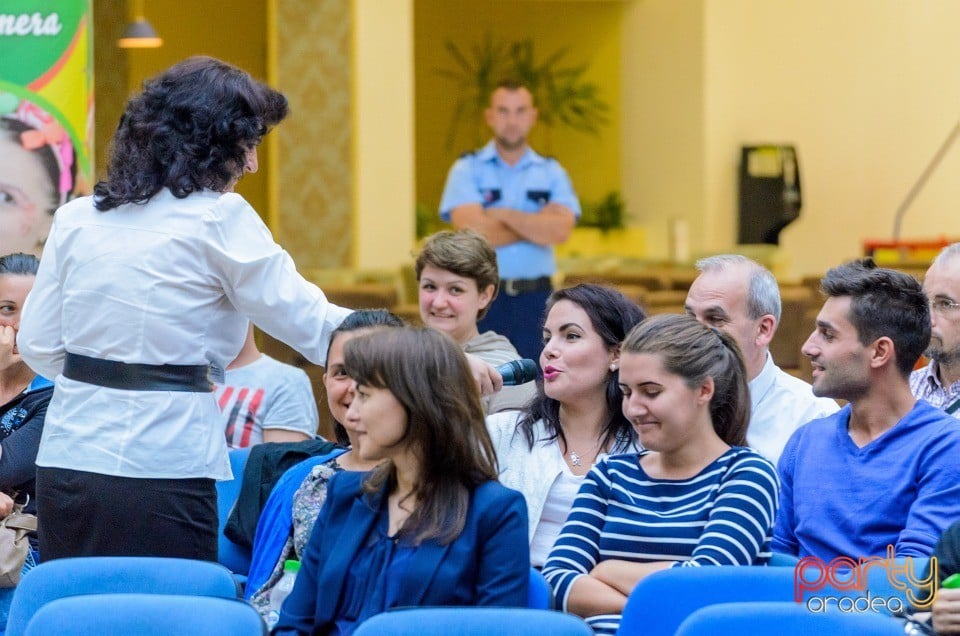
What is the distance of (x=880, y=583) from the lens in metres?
2.58

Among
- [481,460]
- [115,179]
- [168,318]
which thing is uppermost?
[115,179]

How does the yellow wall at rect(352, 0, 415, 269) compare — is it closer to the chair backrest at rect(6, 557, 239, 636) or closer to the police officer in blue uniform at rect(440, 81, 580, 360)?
the police officer in blue uniform at rect(440, 81, 580, 360)

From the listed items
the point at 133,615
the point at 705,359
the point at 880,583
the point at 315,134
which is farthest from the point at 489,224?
the point at 133,615

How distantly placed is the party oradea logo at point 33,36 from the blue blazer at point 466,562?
8.83 ft

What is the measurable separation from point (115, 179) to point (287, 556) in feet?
2.82

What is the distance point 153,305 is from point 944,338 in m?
2.01

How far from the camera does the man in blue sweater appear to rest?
9.34 ft

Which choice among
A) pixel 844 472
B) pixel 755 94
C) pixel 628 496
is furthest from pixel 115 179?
pixel 755 94

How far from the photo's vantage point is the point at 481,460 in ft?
7.89

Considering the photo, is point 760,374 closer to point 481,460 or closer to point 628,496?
point 628,496

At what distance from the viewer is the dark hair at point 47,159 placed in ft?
14.8

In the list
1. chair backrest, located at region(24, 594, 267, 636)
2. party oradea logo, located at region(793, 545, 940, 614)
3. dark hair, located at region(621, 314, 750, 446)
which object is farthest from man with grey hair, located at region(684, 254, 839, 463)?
chair backrest, located at region(24, 594, 267, 636)

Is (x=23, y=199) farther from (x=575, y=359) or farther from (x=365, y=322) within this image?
(x=575, y=359)

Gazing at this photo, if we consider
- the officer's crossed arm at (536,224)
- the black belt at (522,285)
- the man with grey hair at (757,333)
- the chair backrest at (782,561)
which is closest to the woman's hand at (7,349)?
the man with grey hair at (757,333)
